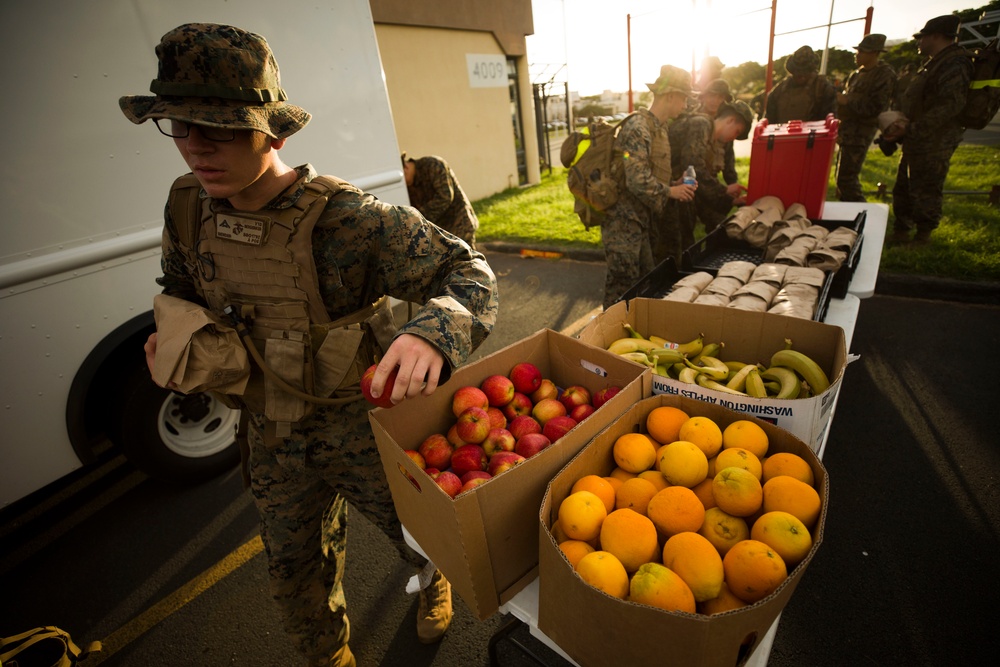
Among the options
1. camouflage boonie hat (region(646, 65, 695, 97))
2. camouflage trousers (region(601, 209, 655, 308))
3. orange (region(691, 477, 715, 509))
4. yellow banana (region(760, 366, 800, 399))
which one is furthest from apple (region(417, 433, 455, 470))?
camouflage boonie hat (region(646, 65, 695, 97))

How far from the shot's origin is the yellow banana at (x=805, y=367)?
5.59 feet

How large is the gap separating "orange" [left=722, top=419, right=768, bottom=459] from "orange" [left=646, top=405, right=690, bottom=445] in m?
0.13

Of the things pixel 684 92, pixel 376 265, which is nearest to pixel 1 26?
pixel 376 265

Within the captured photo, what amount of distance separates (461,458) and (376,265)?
721mm

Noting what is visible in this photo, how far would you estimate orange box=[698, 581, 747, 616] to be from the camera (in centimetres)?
103

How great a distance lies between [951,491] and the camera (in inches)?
106

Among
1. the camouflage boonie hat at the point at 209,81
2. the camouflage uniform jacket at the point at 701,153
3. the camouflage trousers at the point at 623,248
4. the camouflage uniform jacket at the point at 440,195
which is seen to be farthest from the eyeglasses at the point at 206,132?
the camouflage uniform jacket at the point at 701,153

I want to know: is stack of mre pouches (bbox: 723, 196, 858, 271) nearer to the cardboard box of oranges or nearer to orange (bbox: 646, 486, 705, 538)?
the cardboard box of oranges

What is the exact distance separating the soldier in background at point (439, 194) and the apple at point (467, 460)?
3.51m

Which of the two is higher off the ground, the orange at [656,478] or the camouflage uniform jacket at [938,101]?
the camouflage uniform jacket at [938,101]

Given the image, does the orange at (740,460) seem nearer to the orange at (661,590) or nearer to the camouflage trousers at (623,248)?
the orange at (661,590)

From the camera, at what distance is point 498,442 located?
5.12ft

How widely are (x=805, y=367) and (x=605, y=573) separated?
1.24 m

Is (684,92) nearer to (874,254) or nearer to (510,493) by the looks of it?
(874,254)
